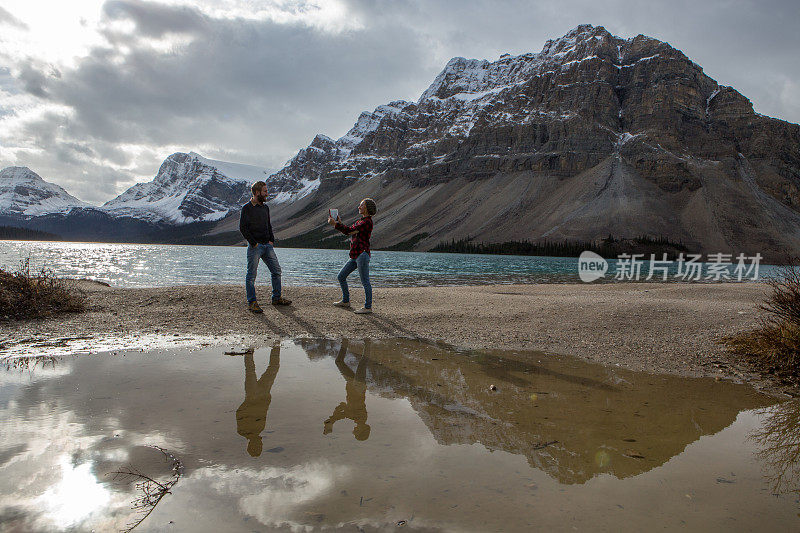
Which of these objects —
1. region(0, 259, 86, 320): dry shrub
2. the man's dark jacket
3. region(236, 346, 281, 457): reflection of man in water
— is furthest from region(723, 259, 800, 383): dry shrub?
region(0, 259, 86, 320): dry shrub

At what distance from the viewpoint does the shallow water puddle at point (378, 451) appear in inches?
104

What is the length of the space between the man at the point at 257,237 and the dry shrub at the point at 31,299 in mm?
3664

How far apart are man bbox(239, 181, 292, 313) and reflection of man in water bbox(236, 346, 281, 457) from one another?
4.76m

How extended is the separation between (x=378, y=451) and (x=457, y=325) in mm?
6222

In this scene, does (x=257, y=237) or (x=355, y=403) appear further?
(x=257, y=237)

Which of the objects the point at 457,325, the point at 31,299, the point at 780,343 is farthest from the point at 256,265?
the point at 780,343

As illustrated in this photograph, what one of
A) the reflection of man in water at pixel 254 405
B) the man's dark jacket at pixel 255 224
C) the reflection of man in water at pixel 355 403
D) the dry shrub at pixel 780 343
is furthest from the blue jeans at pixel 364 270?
the dry shrub at pixel 780 343

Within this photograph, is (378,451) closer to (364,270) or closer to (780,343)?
(780,343)

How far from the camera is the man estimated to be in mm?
10602

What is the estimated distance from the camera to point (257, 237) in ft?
36.2

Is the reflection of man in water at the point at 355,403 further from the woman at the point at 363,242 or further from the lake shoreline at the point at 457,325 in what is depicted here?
the woman at the point at 363,242

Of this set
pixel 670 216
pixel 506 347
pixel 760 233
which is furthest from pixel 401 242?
pixel 506 347

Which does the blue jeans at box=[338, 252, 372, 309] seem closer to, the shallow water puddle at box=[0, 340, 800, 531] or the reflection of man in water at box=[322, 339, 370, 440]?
the reflection of man in water at box=[322, 339, 370, 440]

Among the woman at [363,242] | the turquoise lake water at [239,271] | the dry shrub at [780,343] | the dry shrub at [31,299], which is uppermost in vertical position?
the woman at [363,242]
